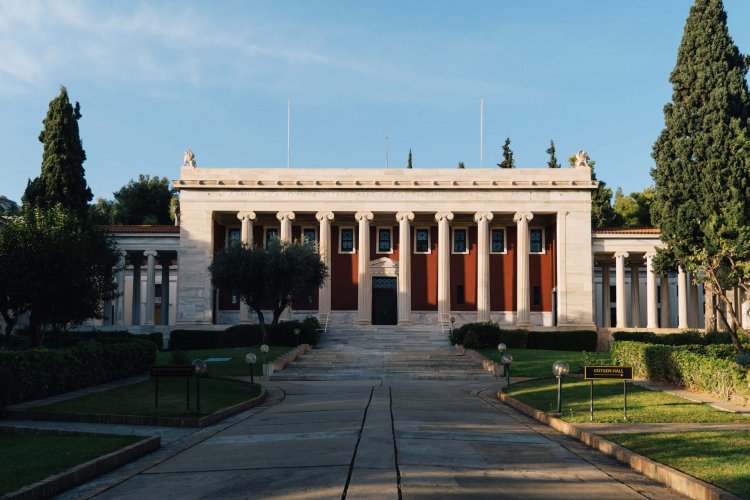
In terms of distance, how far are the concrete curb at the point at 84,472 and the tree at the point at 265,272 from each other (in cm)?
2644

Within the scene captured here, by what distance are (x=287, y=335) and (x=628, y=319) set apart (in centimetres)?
3671

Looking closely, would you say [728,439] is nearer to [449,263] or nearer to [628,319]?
[449,263]

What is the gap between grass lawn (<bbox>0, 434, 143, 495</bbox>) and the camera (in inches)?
396

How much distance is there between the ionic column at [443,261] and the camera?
51.8 meters

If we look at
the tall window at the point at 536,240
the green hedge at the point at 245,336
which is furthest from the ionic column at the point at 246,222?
the tall window at the point at 536,240

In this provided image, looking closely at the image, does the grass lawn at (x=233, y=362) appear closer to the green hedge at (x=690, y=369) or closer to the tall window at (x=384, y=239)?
the green hedge at (x=690, y=369)

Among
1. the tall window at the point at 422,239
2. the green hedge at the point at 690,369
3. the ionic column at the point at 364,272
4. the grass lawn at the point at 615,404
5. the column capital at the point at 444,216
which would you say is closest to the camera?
the grass lawn at the point at 615,404

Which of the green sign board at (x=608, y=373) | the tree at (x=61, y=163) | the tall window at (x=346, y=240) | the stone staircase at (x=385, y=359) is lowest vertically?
the stone staircase at (x=385, y=359)

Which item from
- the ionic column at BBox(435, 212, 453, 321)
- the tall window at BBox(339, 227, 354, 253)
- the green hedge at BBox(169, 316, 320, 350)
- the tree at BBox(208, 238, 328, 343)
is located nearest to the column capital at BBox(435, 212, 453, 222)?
the ionic column at BBox(435, 212, 453, 321)

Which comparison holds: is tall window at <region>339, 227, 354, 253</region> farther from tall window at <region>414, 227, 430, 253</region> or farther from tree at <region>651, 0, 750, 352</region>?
tree at <region>651, 0, 750, 352</region>

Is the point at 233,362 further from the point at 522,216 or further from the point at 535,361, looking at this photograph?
the point at 522,216

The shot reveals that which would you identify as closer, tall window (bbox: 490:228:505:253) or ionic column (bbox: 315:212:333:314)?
ionic column (bbox: 315:212:333:314)

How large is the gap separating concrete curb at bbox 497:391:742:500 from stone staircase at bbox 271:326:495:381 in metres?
16.0

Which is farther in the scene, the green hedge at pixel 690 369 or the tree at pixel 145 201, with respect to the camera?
the tree at pixel 145 201
